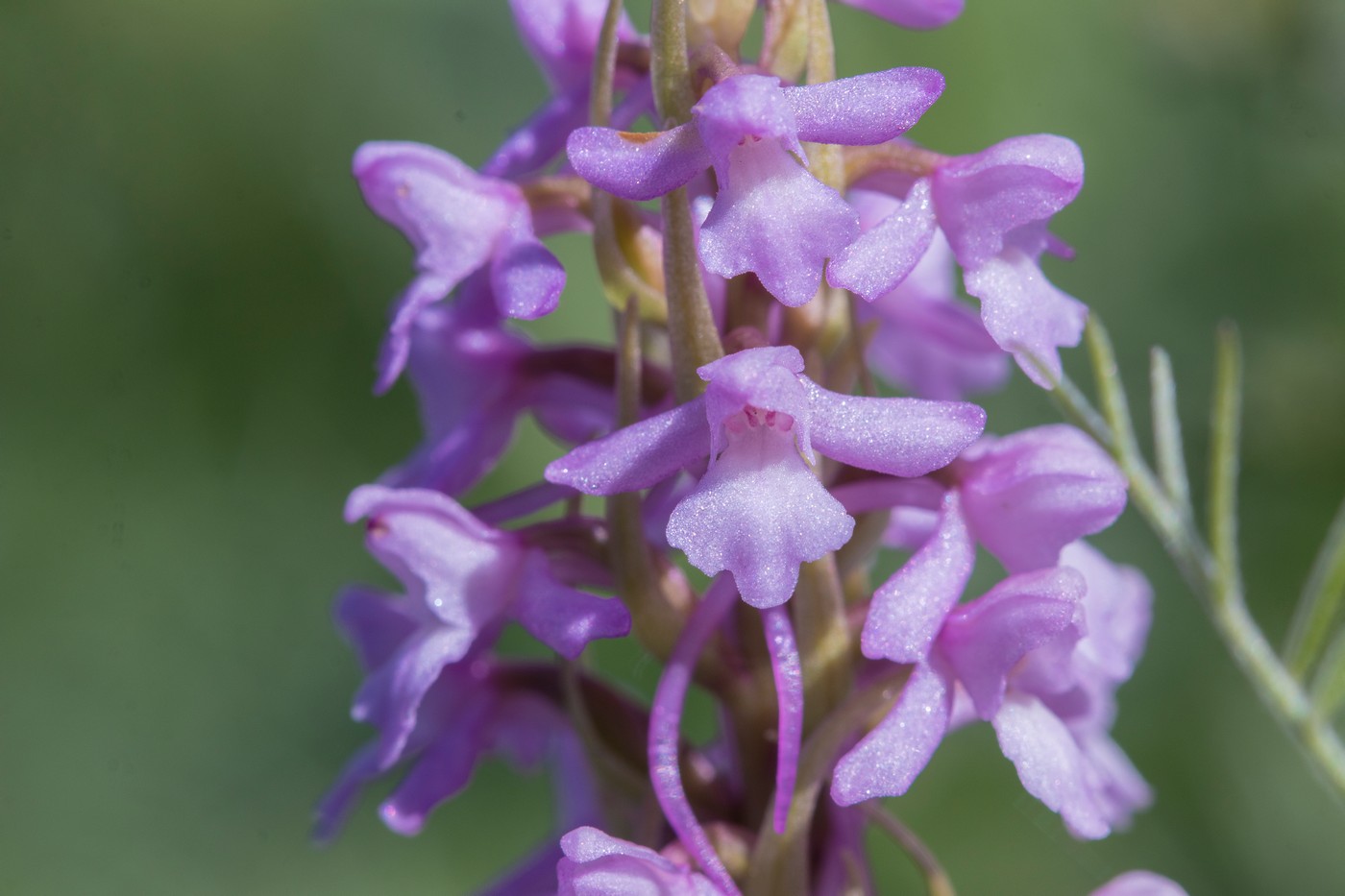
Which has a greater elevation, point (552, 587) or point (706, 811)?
point (552, 587)

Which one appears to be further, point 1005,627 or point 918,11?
point 918,11

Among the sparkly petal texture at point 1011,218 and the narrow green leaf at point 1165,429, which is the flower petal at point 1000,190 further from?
the narrow green leaf at point 1165,429

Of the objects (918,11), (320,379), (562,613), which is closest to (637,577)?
(562,613)

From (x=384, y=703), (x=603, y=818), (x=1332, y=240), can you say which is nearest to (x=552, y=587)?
(x=384, y=703)

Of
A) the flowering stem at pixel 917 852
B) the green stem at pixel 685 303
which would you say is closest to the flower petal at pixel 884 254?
the green stem at pixel 685 303

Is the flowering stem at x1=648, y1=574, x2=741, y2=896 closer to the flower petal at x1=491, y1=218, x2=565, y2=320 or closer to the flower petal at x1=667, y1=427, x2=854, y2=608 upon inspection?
the flower petal at x1=667, y1=427, x2=854, y2=608

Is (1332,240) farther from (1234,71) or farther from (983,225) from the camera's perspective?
(983,225)

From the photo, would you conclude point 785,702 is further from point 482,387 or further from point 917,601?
point 482,387
